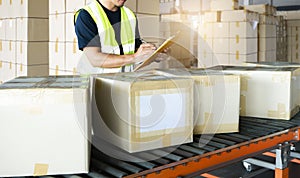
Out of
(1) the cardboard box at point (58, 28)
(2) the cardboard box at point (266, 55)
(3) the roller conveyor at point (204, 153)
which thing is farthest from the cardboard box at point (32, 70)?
(2) the cardboard box at point (266, 55)

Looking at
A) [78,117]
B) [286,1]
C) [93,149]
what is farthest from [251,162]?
[286,1]

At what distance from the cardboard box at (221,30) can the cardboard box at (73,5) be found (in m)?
3.42

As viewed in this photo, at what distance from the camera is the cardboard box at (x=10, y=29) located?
463cm

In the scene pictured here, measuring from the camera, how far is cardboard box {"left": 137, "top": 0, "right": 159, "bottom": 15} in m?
3.68

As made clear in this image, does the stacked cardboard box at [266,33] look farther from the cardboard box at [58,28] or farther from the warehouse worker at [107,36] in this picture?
the warehouse worker at [107,36]

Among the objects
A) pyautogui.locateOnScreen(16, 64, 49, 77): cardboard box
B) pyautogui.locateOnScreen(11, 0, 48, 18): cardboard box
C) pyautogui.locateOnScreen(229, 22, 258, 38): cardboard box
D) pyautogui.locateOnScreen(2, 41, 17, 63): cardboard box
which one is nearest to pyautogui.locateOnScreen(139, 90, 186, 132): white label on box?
pyautogui.locateOnScreen(16, 64, 49, 77): cardboard box

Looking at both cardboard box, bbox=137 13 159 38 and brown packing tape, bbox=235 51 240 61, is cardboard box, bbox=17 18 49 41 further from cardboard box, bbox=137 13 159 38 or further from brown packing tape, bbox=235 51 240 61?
brown packing tape, bbox=235 51 240 61

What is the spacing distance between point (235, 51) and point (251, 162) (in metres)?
3.13

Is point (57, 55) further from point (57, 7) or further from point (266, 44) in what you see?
point (266, 44)

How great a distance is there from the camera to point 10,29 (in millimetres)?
4762

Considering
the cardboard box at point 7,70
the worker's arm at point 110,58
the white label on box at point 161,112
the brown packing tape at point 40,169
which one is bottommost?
the brown packing tape at point 40,169

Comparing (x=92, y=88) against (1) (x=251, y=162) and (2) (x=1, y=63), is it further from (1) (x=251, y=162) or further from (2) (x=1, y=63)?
(2) (x=1, y=63)

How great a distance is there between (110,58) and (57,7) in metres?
1.72

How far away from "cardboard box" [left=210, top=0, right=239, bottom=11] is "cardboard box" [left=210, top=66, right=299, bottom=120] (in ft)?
13.9
